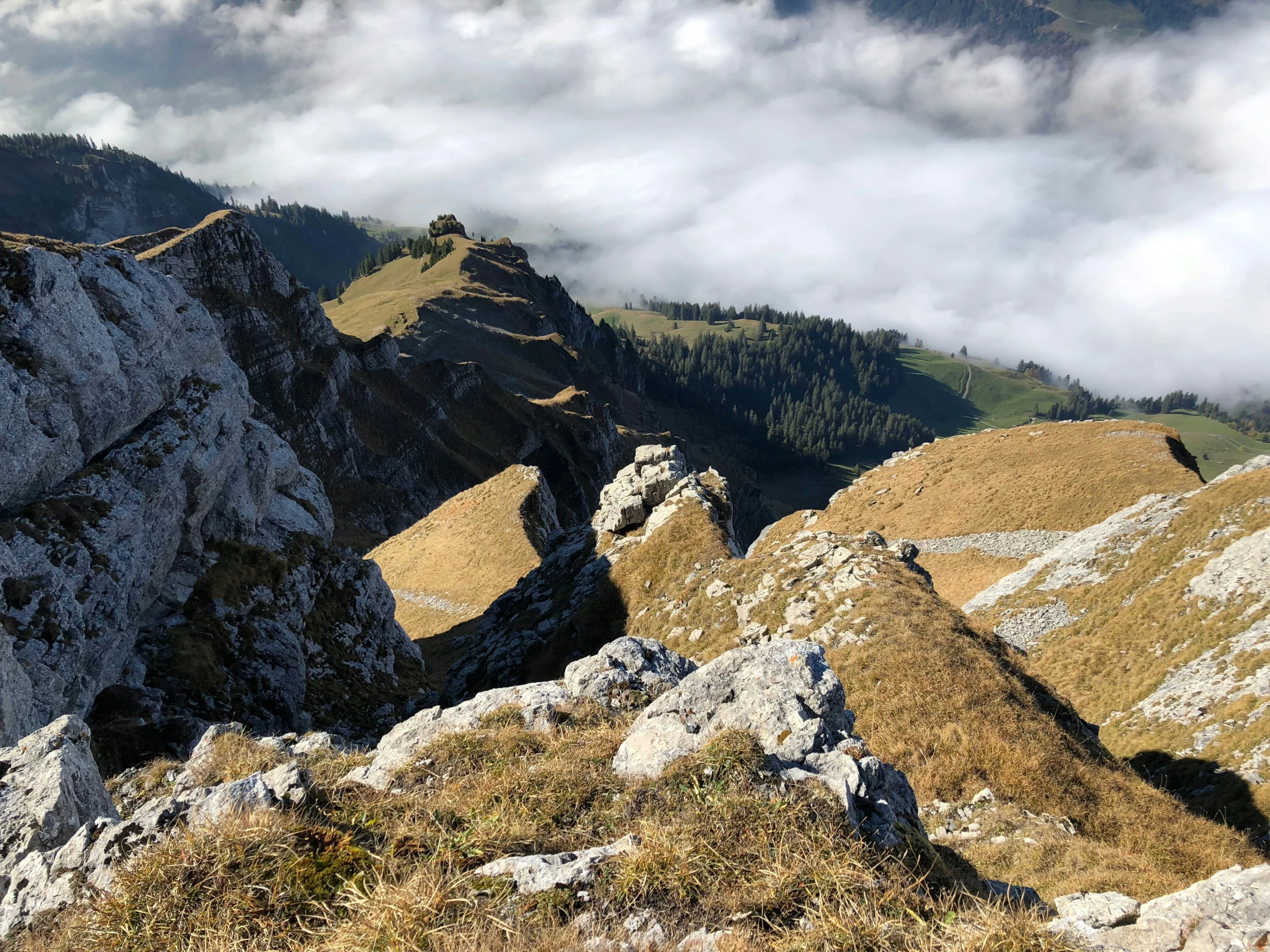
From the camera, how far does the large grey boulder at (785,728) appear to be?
30.2 feet

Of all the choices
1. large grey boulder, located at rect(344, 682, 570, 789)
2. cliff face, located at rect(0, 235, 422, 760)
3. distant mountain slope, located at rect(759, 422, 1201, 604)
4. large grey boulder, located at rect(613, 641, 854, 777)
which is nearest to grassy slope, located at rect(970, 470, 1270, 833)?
distant mountain slope, located at rect(759, 422, 1201, 604)

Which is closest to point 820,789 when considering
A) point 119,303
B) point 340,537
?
point 119,303

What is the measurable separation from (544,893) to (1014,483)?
229ft

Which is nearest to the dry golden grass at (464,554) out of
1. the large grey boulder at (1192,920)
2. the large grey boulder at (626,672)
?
the large grey boulder at (626,672)

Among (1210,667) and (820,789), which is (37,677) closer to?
(820,789)

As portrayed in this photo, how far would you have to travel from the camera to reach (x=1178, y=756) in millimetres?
27250

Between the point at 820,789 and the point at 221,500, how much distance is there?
4204cm

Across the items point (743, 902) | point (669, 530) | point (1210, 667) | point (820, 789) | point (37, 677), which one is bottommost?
point (1210, 667)

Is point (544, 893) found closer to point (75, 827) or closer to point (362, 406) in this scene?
point (75, 827)

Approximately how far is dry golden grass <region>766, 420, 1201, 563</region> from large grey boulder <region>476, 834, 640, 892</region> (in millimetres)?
49602

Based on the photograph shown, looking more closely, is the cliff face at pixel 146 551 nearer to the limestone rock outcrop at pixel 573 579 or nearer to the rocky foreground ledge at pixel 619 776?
the limestone rock outcrop at pixel 573 579

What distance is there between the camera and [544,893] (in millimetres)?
6875

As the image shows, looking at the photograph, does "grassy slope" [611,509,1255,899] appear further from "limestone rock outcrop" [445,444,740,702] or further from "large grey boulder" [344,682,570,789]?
"limestone rock outcrop" [445,444,740,702]

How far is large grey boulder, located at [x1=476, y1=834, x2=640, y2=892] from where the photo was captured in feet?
23.0
